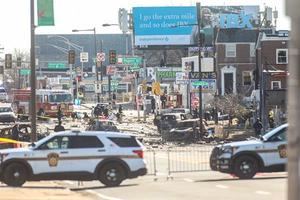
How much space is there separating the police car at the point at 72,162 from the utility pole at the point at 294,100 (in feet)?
43.6

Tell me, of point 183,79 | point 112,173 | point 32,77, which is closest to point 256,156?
point 112,173

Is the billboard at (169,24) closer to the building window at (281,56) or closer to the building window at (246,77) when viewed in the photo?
the building window at (246,77)

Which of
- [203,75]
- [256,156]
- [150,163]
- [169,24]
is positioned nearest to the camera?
[256,156]

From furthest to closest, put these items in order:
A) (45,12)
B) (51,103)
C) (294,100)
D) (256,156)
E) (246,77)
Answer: (246,77)
(51,103)
(45,12)
(256,156)
(294,100)

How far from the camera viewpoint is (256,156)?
18.7 metres

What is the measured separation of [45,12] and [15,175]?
35.4ft

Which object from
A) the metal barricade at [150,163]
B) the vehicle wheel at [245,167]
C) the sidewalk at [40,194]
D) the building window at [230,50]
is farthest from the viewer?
the building window at [230,50]

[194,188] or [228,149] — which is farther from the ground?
[228,149]

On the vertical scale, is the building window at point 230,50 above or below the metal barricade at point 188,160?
above

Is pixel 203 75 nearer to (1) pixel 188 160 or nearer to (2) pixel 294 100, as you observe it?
(1) pixel 188 160

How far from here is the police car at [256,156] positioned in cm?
1861

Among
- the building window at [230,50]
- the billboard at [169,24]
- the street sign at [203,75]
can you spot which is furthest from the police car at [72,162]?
the billboard at [169,24]

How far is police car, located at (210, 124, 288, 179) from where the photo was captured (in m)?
18.6

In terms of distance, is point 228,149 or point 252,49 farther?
point 252,49
